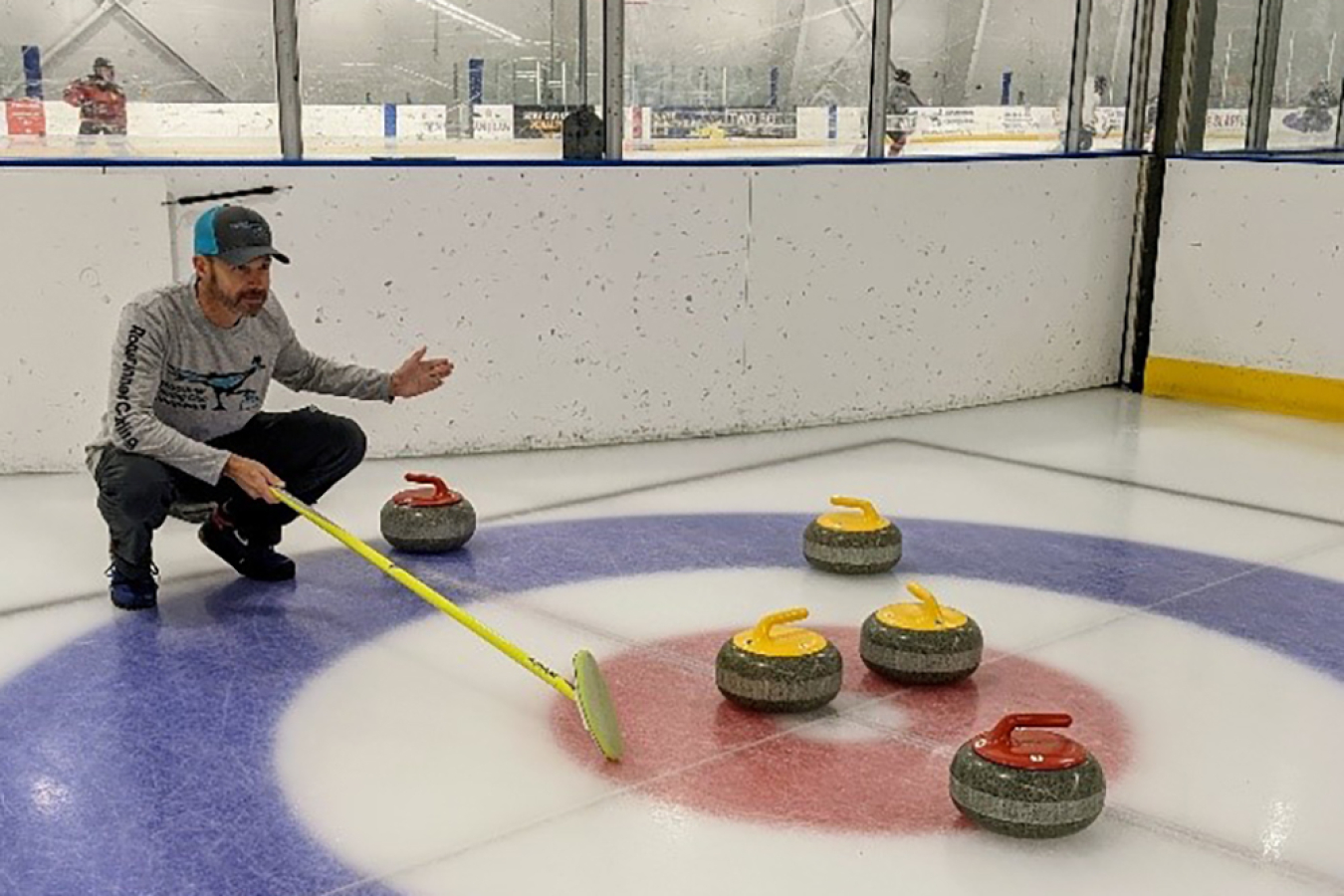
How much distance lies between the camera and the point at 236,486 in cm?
365

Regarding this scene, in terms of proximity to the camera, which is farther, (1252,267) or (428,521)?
(1252,267)

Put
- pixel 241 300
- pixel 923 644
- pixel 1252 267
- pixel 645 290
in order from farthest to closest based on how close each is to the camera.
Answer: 1. pixel 1252 267
2. pixel 645 290
3. pixel 241 300
4. pixel 923 644

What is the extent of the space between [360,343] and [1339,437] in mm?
3658

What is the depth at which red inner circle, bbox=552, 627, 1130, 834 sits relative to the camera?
8.18 feet

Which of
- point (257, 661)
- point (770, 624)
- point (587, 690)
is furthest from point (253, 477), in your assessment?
point (770, 624)

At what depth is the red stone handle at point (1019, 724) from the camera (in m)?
2.35

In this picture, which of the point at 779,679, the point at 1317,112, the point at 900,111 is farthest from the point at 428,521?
the point at 1317,112

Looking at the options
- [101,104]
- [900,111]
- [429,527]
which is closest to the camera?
[429,527]

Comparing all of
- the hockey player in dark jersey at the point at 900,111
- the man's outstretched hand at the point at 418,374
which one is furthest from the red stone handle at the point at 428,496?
the hockey player in dark jersey at the point at 900,111

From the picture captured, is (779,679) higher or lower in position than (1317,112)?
lower

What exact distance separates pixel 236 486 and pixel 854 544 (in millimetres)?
1522

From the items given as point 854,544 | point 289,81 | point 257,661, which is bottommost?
point 257,661

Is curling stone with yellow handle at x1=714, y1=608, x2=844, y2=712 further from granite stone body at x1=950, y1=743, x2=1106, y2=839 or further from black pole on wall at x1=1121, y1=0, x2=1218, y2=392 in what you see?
black pole on wall at x1=1121, y1=0, x2=1218, y2=392

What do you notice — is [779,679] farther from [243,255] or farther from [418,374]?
[243,255]
